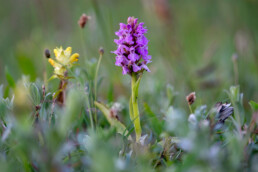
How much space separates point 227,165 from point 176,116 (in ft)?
0.47

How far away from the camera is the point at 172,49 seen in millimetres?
2504

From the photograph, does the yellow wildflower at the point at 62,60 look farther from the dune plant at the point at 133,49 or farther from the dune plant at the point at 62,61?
the dune plant at the point at 133,49

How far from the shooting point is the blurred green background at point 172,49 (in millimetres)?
1863

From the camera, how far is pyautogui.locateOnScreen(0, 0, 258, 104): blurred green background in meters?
1.86

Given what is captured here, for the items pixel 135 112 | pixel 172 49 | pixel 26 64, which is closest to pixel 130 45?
pixel 135 112

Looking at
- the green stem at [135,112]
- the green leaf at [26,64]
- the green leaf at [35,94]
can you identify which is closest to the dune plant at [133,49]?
the green stem at [135,112]

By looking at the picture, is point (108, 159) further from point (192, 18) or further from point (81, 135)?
point (192, 18)

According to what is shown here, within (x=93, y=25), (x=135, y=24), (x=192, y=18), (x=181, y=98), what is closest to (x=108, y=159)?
(x=135, y=24)

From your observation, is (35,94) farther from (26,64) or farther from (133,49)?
(26,64)

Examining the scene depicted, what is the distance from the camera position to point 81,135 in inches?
39.5

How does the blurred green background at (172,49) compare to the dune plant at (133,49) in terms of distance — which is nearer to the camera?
the dune plant at (133,49)

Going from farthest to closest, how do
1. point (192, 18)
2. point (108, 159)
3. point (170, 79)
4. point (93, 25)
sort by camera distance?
point (192, 18)
point (93, 25)
point (170, 79)
point (108, 159)

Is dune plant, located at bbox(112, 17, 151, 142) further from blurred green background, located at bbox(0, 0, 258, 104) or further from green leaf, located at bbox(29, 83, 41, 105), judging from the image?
green leaf, located at bbox(29, 83, 41, 105)

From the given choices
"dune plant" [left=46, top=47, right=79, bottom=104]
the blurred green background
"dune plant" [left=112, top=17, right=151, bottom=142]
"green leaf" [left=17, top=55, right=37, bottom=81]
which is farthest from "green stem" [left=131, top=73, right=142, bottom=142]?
"green leaf" [left=17, top=55, right=37, bottom=81]
